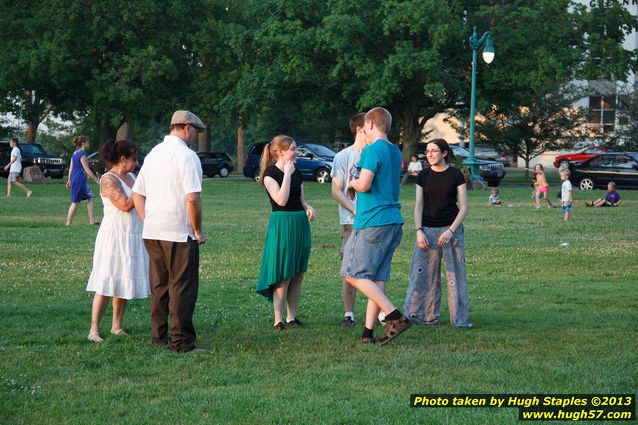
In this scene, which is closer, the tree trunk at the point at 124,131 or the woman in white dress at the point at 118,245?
the woman in white dress at the point at 118,245

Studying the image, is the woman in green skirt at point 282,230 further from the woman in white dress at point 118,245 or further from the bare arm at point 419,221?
the woman in white dress at point 118,245

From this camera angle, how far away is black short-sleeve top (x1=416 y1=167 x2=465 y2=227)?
32.5ft

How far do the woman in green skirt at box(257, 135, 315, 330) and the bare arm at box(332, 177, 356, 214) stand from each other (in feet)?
0.91

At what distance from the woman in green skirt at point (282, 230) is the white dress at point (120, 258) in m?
1.20

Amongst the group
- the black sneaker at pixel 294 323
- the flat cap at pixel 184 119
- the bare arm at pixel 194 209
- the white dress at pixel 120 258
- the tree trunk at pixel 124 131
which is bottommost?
the black sneaker at pixel 294 323

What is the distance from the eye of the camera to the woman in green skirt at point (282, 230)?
9578 millimetres

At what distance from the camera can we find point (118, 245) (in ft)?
29.3

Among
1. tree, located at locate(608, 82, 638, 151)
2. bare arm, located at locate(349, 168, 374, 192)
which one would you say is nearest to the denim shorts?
bare arm, located at locate(349, 168, 374, 192)

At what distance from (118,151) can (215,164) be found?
46499 mm

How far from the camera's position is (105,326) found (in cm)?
966

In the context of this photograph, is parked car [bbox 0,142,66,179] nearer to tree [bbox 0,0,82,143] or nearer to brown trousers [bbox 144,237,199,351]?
tree [bbox 0,0,82,143]

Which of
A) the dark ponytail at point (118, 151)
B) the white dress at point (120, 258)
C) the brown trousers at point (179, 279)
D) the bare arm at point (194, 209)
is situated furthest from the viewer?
the dark ponytail at point (118, 151)

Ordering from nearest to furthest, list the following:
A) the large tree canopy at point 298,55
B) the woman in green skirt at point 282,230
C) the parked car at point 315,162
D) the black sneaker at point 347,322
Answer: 1. the woman in green skirt at point 282,230
2. the black sneaker at point 347,322
3. the large tree canopy at point 298,55
4. the parked car at point 315,162

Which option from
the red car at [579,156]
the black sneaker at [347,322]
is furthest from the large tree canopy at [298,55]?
the black sneaker at [347,322]
